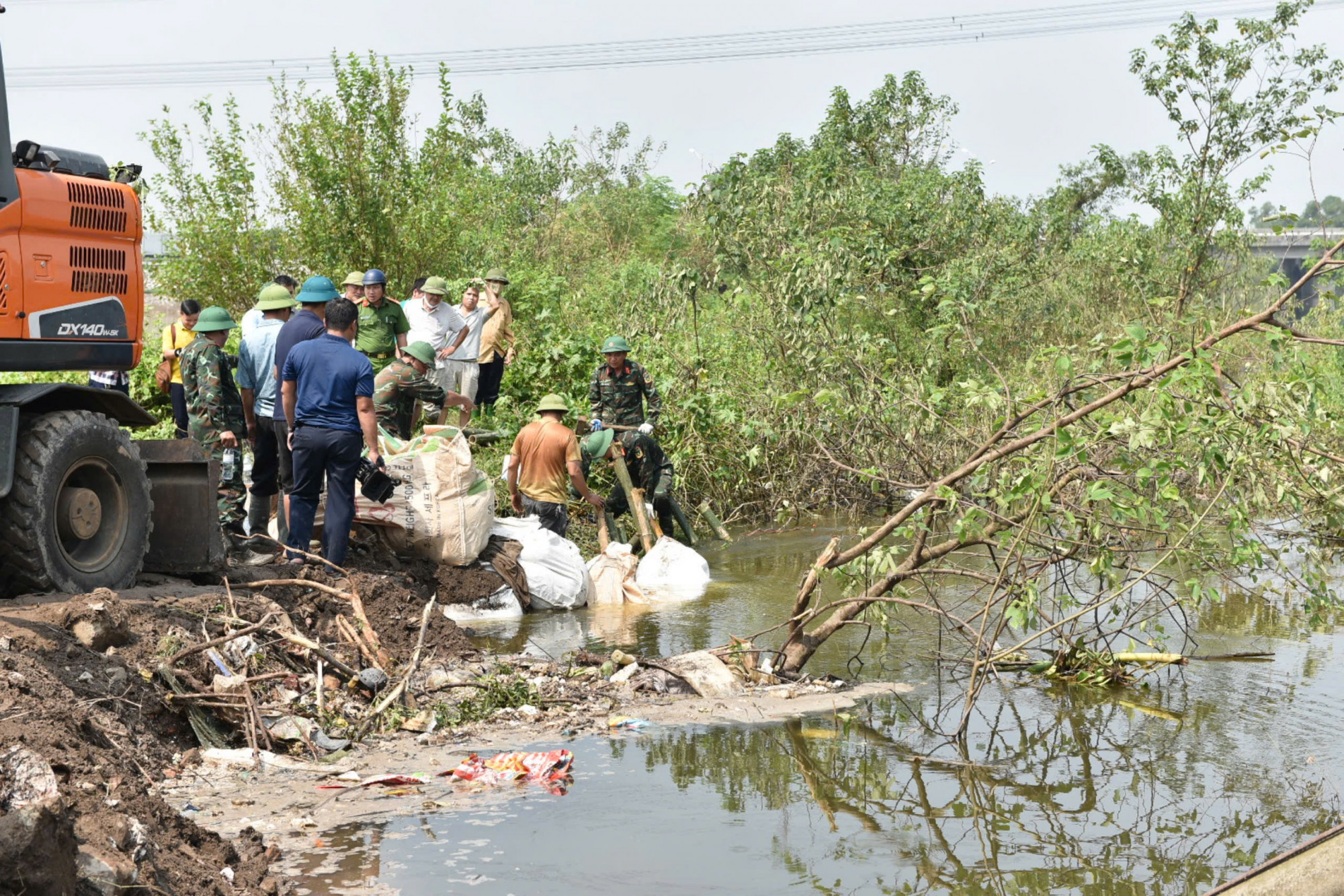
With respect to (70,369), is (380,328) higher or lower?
higher

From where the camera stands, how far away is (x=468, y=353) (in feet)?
37.8

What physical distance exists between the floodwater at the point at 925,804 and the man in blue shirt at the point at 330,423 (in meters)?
2.80

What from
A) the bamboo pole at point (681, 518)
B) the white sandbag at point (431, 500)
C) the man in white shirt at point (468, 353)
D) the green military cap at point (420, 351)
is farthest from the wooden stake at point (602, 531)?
the green military cap at point (420, 351)

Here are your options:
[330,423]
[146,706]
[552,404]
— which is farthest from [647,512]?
[146,706]

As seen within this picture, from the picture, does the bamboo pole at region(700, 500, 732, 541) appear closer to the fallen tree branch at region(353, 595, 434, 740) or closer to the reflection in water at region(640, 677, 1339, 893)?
the reflection in water at region(640, 677, 1339, 893)

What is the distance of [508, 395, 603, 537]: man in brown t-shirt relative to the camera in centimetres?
991

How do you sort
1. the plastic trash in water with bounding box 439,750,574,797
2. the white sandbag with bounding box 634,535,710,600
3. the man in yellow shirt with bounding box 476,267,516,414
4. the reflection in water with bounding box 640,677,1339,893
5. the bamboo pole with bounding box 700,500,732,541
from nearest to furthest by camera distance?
the reflection in water with bounding box 640,677,1339,893
the plastic trash in water with bounding box 439,750,574,797
the white sandbag with bounding box 634,535,710,600
the man in yellow shirt with bounding box 476,267,516,414
the bamboo pole with bounding box 700,500,732,541

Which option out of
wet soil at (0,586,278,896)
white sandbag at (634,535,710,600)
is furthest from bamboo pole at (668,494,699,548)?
wet soil at (0,586,278,896)

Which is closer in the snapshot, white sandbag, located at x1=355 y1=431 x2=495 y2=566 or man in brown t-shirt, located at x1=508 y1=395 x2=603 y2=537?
white sandbag, located at x1=355 y1=431 x2=495 y2=566

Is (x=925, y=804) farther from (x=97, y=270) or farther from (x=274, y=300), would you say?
(x=274, y=300)

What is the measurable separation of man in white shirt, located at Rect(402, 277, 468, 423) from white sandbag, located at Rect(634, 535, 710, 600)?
2590 mm

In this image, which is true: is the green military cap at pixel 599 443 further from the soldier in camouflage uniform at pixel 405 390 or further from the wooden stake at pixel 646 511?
the soldier in camouflage uniform at pixel 405 390

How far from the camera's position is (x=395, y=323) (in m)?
10.3

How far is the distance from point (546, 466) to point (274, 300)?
236cm
